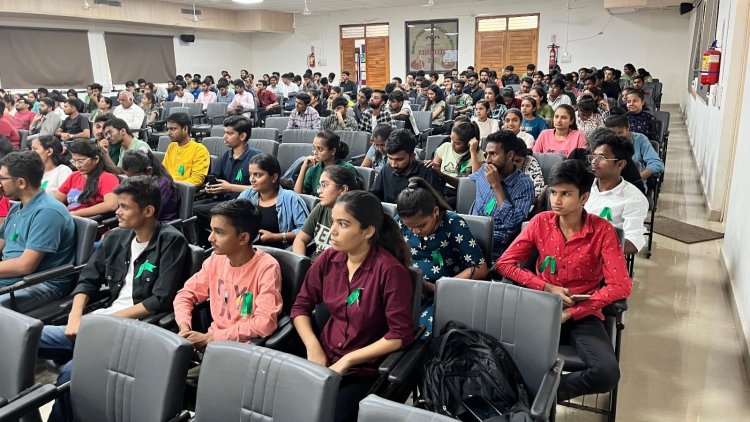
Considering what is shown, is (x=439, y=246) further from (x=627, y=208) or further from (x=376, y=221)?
(x=627, y=208)

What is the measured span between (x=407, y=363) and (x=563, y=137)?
119 inches

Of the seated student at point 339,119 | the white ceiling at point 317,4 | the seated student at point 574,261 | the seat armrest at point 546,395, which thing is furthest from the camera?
the white ceiling at point 317,4

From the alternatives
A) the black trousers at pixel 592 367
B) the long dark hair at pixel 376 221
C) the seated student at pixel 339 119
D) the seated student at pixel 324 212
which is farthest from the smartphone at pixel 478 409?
the seated student at pixel 339 119

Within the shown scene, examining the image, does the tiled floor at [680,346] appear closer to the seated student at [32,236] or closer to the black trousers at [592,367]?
the black trousers at [592,367]

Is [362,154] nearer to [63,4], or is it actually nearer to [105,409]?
[105,409]

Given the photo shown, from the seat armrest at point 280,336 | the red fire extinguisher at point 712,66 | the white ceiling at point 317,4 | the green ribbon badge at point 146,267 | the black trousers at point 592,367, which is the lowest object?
the black trousers at point 592,367

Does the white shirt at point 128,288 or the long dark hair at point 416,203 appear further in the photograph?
the white shirt at point 128,288

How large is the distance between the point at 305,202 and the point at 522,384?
5.62ft

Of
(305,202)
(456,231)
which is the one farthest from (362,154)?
(456,231)

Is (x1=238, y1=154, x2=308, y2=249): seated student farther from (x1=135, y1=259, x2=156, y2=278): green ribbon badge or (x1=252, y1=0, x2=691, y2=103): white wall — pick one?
(x1=252, y1=0, x2=691, y2=103): white wall

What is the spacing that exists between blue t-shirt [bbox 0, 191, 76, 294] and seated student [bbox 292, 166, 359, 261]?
114 centimetres

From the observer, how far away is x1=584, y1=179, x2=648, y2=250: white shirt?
2.72 meters

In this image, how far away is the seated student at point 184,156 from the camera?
4332 mm

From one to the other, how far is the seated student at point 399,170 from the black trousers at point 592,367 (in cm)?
143
